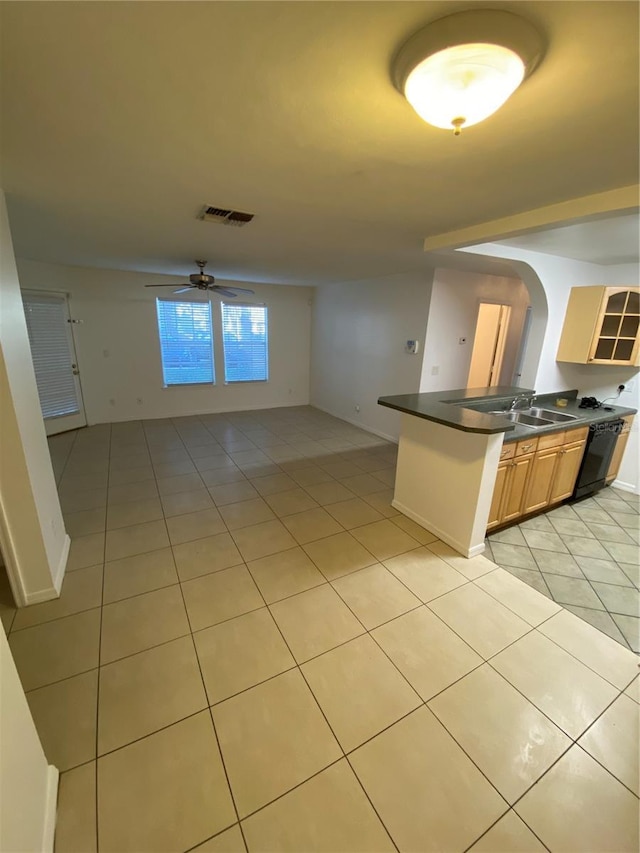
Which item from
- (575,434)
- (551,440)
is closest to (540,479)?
(551,440)

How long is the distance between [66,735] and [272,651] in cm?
90

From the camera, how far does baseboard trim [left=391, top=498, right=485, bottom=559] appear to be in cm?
256

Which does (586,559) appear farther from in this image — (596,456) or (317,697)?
(317,697)

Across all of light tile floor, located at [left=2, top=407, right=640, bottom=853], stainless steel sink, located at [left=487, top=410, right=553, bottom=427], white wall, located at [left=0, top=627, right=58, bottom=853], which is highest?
stainless steel sink, located at [left=487, top=410, right=553, bottom=427]

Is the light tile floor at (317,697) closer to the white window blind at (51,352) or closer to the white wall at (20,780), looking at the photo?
the white wall at (20,780)

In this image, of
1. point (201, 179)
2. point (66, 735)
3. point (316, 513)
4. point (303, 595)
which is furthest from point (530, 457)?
point (66, 735)

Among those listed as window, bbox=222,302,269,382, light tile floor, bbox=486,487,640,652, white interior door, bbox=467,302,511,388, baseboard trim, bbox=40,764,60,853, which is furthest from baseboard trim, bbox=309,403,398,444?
baseboard trim, bbox=40,764,60,853

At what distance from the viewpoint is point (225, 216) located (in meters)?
2.38

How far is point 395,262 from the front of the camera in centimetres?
389

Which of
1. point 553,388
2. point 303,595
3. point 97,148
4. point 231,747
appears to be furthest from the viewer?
point 553,388

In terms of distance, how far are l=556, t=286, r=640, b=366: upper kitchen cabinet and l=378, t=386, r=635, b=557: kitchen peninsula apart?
643 mm

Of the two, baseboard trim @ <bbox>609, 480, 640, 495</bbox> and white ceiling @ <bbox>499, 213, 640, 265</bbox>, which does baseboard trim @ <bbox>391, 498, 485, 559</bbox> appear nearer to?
white ceiling @ <bbox>499, 213, 640, 265</bbox>

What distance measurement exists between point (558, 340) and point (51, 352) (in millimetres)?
6561

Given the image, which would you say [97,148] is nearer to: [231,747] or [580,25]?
[580,25]
